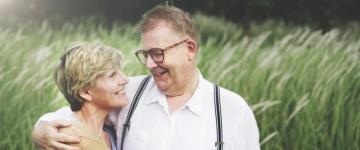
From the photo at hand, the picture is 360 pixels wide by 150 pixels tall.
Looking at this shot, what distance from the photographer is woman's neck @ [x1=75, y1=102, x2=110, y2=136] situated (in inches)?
68.7

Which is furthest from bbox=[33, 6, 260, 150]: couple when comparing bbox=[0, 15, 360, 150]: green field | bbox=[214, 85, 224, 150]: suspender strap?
bbox=[0, 15, 360, 150]: green field

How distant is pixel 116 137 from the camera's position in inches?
72.2

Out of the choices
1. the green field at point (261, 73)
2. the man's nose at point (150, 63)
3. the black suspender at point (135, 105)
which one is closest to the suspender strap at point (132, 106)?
the black suspender at point (135, 105)

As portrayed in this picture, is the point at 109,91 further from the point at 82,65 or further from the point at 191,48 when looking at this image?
the point at 191,48

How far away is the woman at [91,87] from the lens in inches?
65.4

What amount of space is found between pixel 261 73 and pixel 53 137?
1.31m

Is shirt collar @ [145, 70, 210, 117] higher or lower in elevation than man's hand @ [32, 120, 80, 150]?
higher

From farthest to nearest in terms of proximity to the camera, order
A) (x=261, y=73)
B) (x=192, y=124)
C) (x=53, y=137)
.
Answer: (x=261, y=73) < (x=192, y=124) < (x=53, y=137)

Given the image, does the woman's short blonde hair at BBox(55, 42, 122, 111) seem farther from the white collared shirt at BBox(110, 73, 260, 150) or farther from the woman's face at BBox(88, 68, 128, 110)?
the white collared shirt at BBox(110, 73, 260, 150)

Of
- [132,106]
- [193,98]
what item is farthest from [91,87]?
[193,98]

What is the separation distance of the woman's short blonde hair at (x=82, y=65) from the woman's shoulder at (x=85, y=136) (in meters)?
0.09

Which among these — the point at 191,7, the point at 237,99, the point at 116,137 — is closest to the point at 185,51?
the point at 237,99

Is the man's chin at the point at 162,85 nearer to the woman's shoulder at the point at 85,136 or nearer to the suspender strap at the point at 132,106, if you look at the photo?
the suspender strap at the point at 132,106

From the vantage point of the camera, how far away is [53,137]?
1639 millimetres
